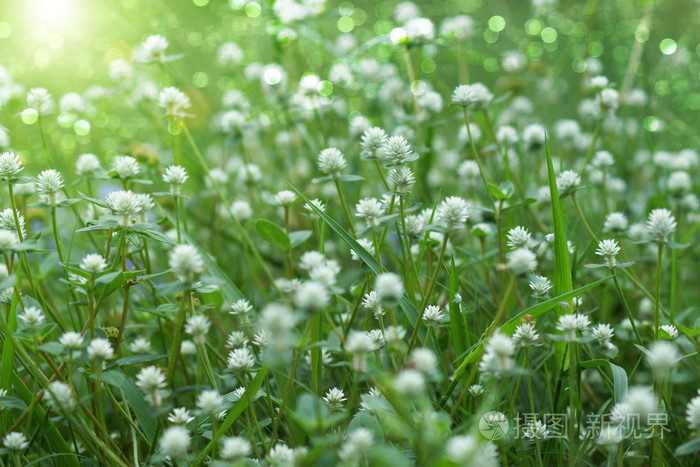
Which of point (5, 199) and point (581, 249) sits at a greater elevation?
point (5, 199)

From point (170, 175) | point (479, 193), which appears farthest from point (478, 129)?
point (170, 175)

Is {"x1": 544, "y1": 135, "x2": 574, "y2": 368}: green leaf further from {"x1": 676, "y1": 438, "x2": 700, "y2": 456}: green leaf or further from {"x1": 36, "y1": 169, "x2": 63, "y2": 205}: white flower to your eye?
{"x1": 36, "y1": 169, "x2": 63, "y2": 205}: white flower

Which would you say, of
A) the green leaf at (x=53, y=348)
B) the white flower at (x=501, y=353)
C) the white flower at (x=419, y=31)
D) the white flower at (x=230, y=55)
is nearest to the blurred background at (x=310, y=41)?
the white flower at (x=230, y=55)

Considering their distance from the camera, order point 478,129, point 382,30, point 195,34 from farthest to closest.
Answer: point 195,34 < point 382,30 < point 478,129

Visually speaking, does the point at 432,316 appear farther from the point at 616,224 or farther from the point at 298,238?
the point at 616,224

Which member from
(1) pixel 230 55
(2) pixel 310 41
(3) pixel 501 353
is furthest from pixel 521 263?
(2) pixel 310 41

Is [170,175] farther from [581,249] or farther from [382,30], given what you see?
[382,30]

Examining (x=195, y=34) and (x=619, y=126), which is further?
(x=195, y=34)
